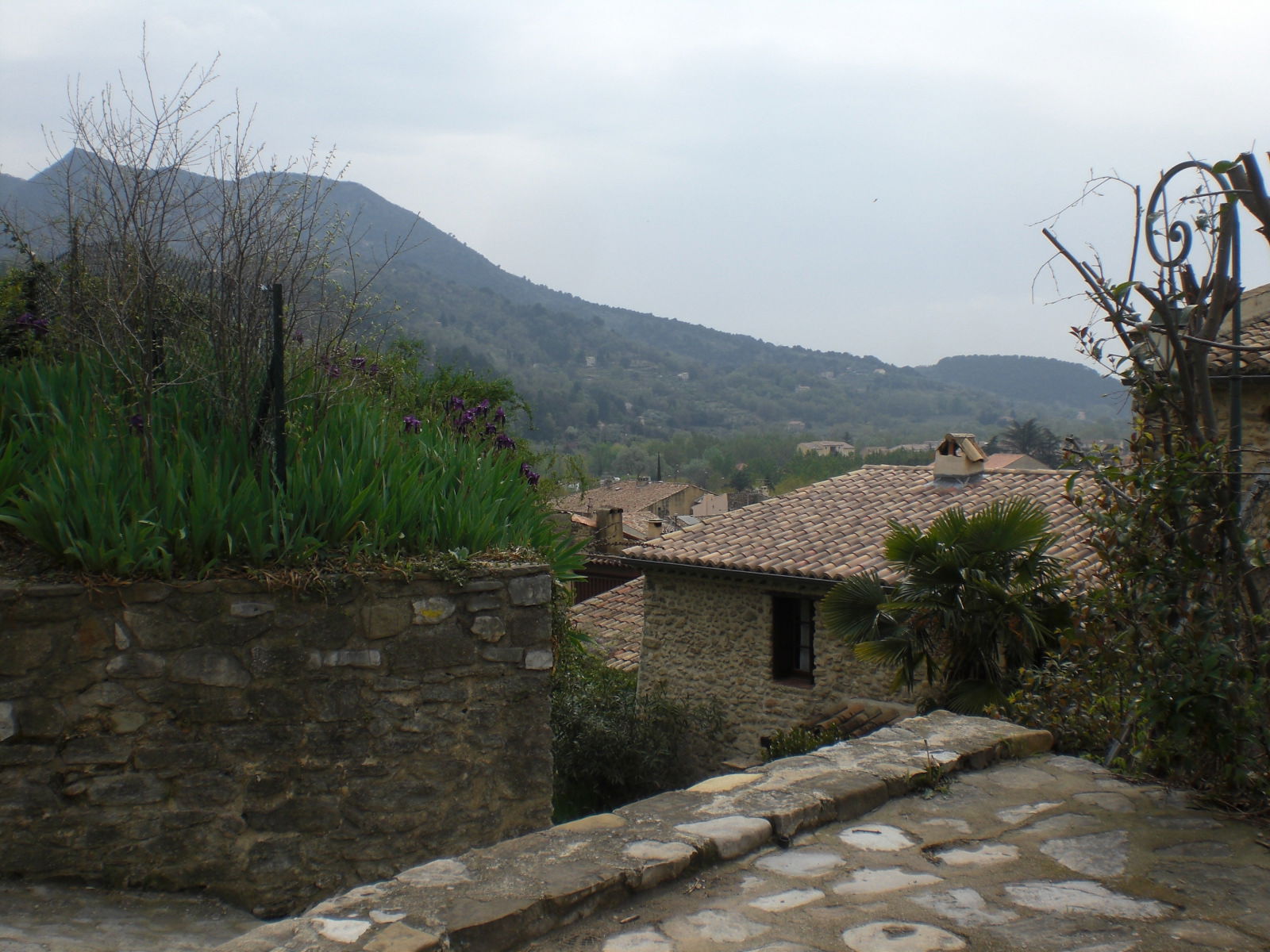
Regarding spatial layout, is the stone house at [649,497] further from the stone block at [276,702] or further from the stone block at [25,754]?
the stone block at [25,754]

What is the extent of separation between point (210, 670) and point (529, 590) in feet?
4.08

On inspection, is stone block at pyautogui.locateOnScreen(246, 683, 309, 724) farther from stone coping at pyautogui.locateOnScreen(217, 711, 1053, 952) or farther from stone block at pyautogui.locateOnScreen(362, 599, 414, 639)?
stone coping at pyautogui.locateOnScreen(217, 711, 1053, 952)

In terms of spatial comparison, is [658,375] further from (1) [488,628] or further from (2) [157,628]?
(2) [157,628]

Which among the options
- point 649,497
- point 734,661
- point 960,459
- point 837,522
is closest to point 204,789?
point 734,661

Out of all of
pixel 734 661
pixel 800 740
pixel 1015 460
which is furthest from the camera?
pixel 1015 460

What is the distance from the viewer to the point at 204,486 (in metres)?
3.71

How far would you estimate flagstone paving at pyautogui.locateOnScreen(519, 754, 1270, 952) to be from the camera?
6.22 ft

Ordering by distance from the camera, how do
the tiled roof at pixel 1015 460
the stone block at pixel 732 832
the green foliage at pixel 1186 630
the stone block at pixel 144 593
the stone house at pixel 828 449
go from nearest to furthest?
the stone block at pixel 732 832 < the green foliage at pixel 1186 630 < the stone block at pixel 144 593 < the tiled roof at pixel 1015 460 < the stone house at pixel 828 449

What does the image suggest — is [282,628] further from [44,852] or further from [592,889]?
[592,889]

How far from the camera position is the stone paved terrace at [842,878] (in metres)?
1.87

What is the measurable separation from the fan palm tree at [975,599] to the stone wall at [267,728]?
5.04m

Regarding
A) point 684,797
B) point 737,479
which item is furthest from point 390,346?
point 737,479

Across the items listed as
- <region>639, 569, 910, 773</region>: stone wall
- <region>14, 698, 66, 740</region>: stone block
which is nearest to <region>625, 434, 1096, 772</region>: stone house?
<region>639, 569, 910, 773</region>: stone wall

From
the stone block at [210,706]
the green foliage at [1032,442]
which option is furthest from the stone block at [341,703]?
the green foliage at [1032,442]
